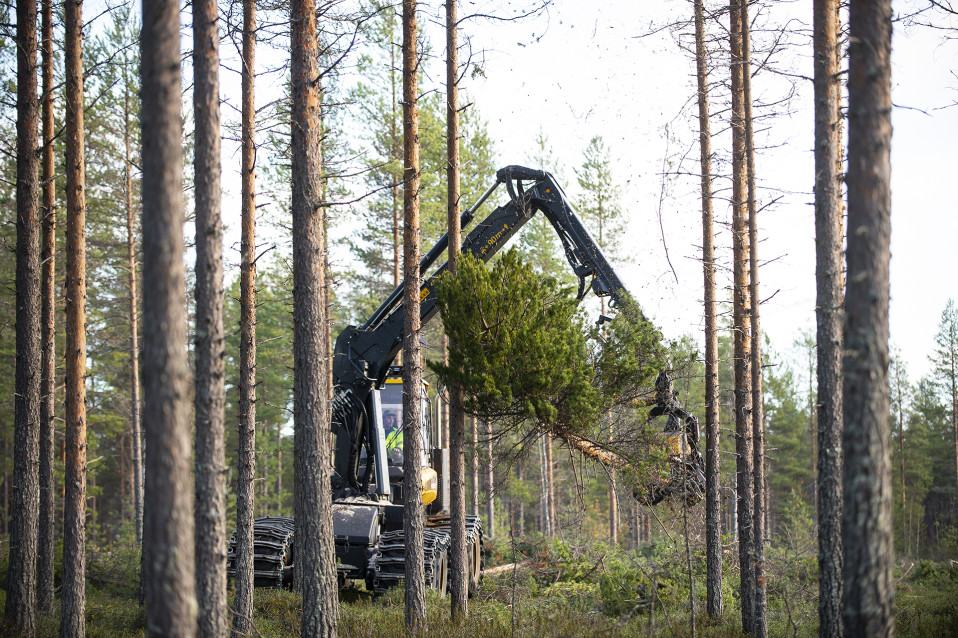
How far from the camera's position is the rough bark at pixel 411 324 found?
870cm

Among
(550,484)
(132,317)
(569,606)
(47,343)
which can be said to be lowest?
(550,484)

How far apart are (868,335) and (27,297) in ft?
31.9

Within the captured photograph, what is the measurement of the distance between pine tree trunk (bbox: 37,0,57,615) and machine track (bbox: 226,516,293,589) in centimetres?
267

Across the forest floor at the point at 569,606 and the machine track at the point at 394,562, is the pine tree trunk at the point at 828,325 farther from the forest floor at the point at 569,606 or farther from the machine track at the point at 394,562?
the machine track at the point at 394,562

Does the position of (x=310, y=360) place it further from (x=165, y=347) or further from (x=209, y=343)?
(x=165, y=347)

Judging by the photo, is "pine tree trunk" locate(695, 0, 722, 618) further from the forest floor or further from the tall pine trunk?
the tall pine trunk

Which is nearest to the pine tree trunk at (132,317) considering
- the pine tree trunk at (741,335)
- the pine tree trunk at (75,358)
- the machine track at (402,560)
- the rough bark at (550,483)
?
the pine tree trunk at (75,358)

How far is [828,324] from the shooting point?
6449mm

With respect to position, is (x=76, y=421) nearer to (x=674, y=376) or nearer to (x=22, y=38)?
(x=22, y=38)

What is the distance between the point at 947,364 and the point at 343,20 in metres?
28.0

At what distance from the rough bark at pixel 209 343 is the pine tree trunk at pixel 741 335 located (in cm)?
593

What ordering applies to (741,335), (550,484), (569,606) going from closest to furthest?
1. (741,335)
2. (569,606)
3. (550,484)

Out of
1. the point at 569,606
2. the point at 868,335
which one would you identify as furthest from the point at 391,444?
the point at 868,335

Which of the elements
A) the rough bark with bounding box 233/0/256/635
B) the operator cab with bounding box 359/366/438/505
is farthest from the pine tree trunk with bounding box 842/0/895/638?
the operator cab with bounding box 359/366/438/505
